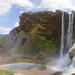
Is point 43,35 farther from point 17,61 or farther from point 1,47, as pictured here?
point 1,47

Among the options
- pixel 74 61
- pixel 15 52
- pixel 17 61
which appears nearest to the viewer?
pixel 74 61

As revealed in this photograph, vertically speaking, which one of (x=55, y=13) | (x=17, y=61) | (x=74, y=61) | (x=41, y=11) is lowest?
(x=74, y=61)

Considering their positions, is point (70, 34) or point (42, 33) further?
point (42, 33)

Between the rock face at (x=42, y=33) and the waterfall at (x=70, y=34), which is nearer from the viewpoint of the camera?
the waterfall at (x=70, y=34)

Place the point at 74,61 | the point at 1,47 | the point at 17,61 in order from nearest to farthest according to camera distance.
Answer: the point at 74,61 < the point at 17,61 < the point at 1,47

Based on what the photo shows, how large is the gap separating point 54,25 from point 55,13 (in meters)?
2.95

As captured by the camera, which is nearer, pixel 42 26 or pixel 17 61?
pixel 17 61

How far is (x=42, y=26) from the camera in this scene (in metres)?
37.9

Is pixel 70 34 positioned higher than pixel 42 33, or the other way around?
pixel 42 33

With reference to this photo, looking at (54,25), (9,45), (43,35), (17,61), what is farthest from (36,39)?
(9,45)

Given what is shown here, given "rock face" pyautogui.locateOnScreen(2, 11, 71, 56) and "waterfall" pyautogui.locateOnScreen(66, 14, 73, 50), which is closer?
"waterfall" pyautogui.locateOnScreen(66, 14, 73, 50)

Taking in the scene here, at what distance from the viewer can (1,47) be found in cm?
4894

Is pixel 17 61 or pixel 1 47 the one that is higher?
pixel 1 47

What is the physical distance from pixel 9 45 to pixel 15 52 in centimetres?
732
